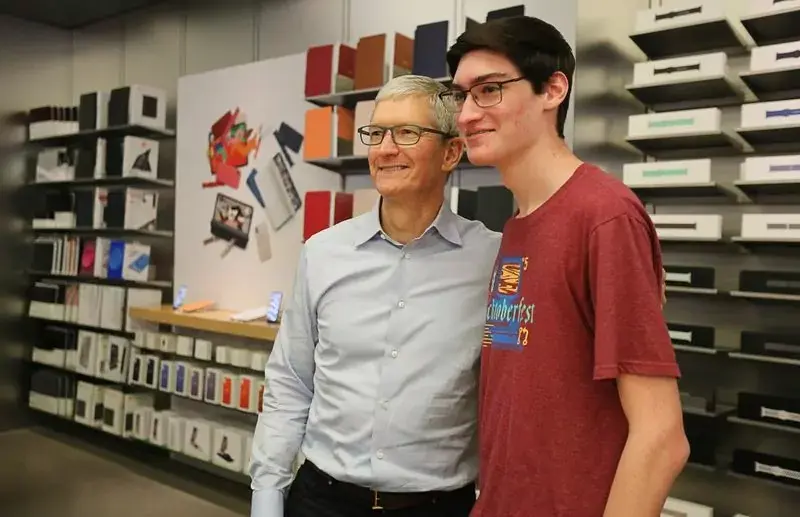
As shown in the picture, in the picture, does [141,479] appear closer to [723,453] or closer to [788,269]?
[723,453]

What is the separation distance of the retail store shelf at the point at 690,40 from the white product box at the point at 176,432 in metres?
3.47

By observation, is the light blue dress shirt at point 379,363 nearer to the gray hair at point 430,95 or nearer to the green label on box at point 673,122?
the gray hair at point 430,95

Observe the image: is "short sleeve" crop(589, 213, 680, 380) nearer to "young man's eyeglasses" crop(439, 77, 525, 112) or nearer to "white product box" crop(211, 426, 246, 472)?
"young man's eyeglasses" crop(439, 77, 525, 112)

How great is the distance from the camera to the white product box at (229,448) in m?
4.22

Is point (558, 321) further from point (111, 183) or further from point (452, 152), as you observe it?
point (111, 183)

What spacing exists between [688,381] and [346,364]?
7.22 feet

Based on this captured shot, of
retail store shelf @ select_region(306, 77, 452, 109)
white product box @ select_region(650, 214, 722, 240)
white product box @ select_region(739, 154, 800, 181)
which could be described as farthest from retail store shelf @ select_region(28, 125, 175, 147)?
white product box @ select_region(739, 154, 800, 181)

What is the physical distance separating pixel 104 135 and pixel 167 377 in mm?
2189

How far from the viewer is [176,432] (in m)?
4.61

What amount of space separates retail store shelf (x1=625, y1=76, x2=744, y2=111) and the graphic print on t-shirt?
6.56ft

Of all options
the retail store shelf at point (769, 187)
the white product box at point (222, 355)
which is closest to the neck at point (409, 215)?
the retail store shelf at point (769, 187)

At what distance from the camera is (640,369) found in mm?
956

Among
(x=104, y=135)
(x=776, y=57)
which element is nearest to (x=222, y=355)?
(x=104, y=135)

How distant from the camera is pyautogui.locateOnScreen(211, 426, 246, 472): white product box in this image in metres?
4.22
